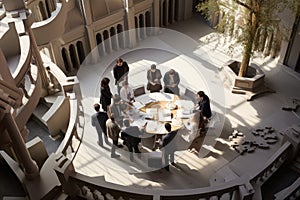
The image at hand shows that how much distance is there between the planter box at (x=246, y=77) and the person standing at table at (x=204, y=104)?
2.32m

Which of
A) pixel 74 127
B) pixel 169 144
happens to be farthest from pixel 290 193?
pixel 74 127

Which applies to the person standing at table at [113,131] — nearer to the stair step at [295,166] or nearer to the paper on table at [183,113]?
the paper on table at [183,113]

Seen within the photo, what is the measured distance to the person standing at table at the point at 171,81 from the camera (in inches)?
413

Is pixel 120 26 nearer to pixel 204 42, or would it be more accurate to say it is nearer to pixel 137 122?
pixel 204 42

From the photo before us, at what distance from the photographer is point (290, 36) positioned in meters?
11.6

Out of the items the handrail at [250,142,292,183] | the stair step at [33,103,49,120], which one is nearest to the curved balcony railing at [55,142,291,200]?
the handrail at [250,142,292,183]

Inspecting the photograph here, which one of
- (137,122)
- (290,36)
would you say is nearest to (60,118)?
(137,122)

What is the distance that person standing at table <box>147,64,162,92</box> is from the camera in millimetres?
10748

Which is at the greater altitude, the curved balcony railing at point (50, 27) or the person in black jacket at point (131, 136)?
the curved balcony railing at point (50, 27)

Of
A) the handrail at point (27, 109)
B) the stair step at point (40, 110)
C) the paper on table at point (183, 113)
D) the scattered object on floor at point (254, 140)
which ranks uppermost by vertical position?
the handrail at point (27, 109)

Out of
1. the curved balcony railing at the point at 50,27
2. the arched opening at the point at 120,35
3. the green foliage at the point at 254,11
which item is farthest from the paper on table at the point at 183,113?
the arched opening at the point at 120,35

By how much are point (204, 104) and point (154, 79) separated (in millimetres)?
2062

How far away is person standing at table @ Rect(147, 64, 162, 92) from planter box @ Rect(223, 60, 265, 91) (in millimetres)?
2478

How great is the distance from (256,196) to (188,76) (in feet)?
20.6
